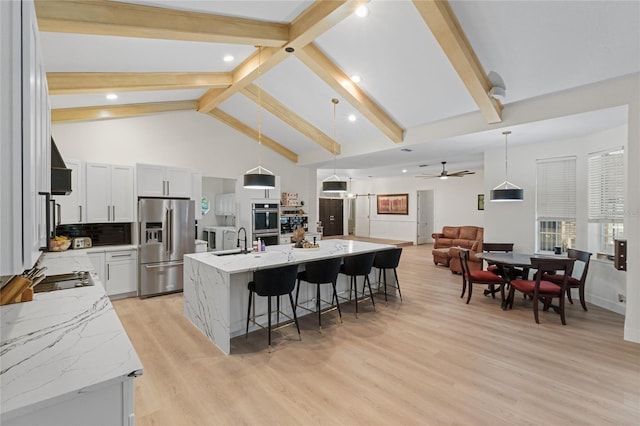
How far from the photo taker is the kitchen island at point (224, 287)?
3.24 metres

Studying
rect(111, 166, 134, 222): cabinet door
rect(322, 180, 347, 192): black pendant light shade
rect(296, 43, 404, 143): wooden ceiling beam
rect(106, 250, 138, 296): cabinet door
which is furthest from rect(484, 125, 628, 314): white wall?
rect(106, 250, 138, 296): cabinet door

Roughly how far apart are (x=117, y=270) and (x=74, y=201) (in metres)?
1.23

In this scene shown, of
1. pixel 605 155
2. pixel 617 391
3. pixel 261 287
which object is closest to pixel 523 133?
pixel 605 155

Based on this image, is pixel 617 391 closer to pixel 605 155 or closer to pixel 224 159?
pixel 605 155

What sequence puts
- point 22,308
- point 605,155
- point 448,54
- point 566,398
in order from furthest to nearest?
point 605,155, point 448,54, point 566,398, point 22,308

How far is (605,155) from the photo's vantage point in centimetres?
472

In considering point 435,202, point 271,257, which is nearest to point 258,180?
point 271,257

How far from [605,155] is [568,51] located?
2.47 meters

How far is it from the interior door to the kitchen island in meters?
8.48

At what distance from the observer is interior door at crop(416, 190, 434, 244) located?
12.1 m

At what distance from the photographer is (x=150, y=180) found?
5.27m

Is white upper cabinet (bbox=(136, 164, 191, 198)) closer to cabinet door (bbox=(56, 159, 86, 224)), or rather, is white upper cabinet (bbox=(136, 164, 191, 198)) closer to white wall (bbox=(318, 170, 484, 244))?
cabinet door (bbox=(56, 159, 86, 224))

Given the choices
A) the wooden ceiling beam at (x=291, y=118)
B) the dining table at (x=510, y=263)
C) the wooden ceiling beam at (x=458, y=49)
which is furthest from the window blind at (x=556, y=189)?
the wooden ceiling beam at (x=291, y=118)

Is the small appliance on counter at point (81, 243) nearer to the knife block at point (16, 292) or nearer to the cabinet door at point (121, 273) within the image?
the cabinet door at point (121, 273)
